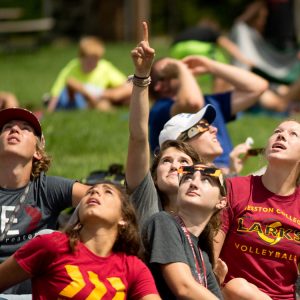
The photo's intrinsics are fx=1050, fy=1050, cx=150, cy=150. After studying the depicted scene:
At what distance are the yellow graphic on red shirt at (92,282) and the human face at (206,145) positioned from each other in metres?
1.85

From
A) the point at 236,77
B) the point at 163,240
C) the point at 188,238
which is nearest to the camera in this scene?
the point at 163,240

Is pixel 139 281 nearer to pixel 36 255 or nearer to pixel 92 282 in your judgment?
pixel 92 282

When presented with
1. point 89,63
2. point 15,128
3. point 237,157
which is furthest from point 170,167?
point 89,63

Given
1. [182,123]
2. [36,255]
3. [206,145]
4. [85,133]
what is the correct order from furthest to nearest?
[85,133] → [182,123] → [206,145] → [36,255]

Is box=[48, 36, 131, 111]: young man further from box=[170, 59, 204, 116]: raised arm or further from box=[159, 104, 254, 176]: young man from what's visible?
box=[159, 104, 254, 176]: young man

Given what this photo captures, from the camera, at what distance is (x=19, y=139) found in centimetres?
601

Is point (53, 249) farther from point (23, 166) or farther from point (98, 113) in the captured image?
point (98, 113)

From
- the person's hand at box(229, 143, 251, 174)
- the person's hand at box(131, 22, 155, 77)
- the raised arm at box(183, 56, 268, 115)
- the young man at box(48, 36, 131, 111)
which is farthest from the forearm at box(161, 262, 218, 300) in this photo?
the young man at box(48, 36, 131, 111)

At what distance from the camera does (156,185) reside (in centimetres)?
609

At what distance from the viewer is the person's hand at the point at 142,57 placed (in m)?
5.52

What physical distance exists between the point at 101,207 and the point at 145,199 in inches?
24.9

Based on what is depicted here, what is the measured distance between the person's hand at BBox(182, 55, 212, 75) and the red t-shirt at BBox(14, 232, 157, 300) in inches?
126

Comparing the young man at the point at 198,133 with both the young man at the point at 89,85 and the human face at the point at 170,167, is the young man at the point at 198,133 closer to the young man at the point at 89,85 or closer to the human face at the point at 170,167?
the human face at the point at 170,167

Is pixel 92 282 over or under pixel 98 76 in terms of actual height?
over
